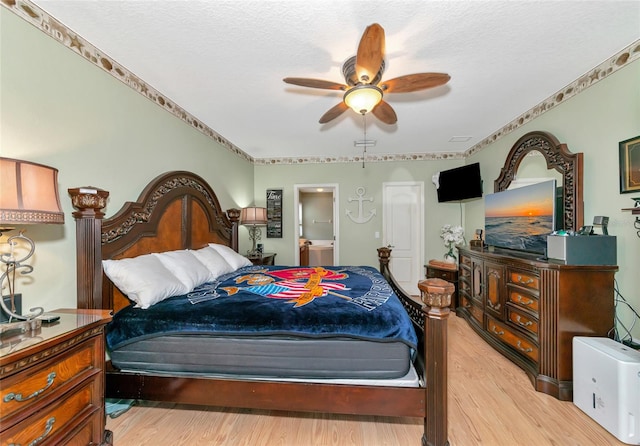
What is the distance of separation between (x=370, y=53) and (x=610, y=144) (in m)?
2.09

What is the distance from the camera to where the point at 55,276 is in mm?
1604

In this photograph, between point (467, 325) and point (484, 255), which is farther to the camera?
point (467, 325)

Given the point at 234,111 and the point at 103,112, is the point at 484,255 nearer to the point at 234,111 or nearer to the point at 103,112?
the point at 234,111

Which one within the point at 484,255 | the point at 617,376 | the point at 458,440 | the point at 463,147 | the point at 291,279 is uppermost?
the point at 463,147

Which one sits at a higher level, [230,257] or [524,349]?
[230,257]

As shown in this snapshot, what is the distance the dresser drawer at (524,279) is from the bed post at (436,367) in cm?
131

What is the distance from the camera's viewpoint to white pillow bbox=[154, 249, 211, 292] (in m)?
2.10

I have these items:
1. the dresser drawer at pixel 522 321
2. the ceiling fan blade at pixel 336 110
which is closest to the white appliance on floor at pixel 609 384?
the dresser drawer at pixel 522 321

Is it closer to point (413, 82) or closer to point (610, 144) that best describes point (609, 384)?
point (610, 144)

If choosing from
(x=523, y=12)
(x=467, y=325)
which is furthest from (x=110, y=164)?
(x=467, y=325)

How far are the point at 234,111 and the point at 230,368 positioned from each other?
2.54m

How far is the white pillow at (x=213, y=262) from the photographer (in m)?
2.49

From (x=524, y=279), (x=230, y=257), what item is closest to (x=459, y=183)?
(x=524, y=279)

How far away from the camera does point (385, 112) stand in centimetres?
215
